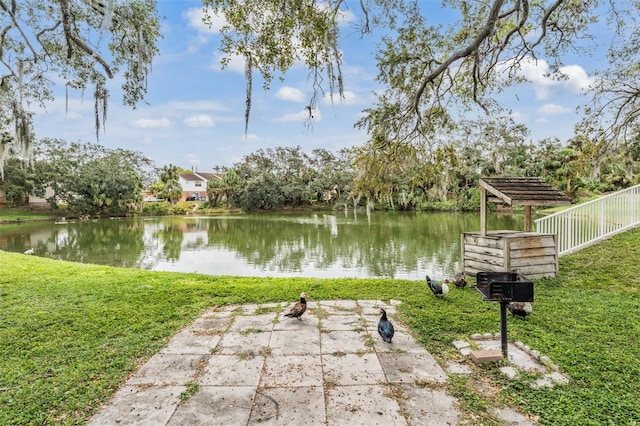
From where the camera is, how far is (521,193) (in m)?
5.58

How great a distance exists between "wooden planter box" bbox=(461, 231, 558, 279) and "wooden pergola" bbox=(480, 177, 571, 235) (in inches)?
12.0

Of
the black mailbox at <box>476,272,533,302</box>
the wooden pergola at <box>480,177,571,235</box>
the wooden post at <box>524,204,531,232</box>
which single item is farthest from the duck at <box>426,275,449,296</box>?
the wooden post at <box>524,204,531,232</box>

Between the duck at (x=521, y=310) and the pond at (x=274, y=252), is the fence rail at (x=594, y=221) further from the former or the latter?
the duck at (x=521, y=310)

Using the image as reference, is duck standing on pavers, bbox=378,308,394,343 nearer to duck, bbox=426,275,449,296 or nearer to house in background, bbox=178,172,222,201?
duck, bbox=426,275,449,296

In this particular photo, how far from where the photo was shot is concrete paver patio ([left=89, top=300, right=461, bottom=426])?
219 cm

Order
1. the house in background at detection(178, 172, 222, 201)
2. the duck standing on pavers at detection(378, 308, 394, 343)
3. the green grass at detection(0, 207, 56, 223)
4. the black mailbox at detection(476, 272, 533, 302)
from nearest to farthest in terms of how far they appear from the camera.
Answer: the black mailbox at detection(476, 272, 533, 302), the duck standing on pavers at detection(378, 308, 394, 343), the green grass at detection(0, 207, 56, 223), the house in background at detection(178, 172, 222, 201)

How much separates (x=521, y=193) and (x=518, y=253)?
0.96m

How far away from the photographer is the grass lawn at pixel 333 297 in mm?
2328

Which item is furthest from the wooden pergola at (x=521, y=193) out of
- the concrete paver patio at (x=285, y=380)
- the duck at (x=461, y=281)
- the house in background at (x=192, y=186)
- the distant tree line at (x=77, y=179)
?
the house in background at (x=192, y=186)

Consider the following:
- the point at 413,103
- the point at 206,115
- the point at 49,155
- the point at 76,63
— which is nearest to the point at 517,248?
the point at 413,103

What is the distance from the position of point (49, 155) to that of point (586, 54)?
3818 cm

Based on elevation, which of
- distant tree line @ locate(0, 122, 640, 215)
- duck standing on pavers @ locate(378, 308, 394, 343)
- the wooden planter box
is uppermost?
distant tree line @ locate(0, 122, 640, 215)

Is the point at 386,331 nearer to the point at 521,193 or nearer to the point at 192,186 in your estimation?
the point at 521,193

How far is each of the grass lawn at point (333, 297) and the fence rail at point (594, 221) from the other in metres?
0.38
